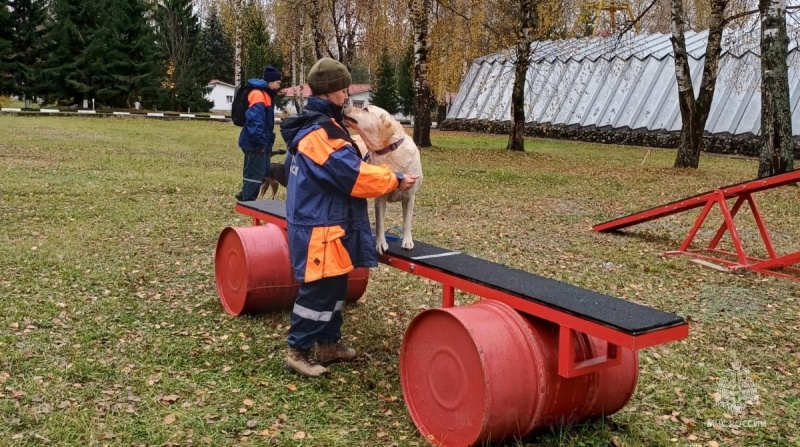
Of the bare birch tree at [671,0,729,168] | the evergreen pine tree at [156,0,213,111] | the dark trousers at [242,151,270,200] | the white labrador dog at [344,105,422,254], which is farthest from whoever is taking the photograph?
the evergreen pine tree at [156,0,213,111]

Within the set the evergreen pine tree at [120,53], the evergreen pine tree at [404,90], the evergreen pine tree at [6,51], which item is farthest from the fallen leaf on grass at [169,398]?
the evergreen pine tree at [404,90]

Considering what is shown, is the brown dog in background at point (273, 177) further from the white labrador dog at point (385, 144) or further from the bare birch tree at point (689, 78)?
the bare birch tree at point (689, 78)

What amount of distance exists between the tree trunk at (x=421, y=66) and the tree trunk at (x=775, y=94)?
944 centimetres

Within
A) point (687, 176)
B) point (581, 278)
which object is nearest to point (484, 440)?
point (581, 278)

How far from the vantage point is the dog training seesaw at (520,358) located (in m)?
3.36

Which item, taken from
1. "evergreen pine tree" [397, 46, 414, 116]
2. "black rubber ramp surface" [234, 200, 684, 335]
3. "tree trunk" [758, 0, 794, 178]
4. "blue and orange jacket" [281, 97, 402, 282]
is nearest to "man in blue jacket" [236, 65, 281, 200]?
"black rubber ramp surface" [234, 200, 684, 335]

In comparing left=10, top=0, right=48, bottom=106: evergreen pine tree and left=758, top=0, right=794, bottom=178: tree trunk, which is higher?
left=10, top=0, right=48, bottom=106: evergreen pine tree

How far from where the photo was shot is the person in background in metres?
4.27

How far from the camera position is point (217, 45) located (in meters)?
59.8

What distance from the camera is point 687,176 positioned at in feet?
53.2

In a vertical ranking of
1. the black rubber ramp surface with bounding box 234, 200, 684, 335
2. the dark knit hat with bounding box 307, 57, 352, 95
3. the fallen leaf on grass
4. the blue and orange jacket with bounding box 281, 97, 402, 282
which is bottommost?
the fallen leaf on grass

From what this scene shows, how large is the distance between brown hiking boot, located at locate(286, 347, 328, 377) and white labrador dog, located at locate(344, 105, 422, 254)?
950mm

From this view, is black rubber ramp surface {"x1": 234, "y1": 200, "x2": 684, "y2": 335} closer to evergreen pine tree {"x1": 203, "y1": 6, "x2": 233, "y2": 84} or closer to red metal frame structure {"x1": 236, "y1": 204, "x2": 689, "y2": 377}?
red metal frame structure {"x1": 236, "y1": 204, "x2": 689, "y2": 377}

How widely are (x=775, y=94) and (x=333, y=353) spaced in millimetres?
11993
